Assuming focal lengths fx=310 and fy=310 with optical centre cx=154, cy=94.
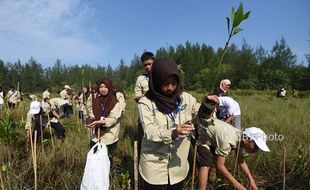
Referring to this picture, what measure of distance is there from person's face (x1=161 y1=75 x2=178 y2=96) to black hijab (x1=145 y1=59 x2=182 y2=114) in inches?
0.8

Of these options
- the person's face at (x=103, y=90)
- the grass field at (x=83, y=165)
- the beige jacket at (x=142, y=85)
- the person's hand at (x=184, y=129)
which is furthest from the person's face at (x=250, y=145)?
the person's face at (x=103, y=90)

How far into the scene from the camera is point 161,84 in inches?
80.8

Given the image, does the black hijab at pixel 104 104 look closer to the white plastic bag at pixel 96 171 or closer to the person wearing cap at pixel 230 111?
the white plastic bag at pixel 96 171

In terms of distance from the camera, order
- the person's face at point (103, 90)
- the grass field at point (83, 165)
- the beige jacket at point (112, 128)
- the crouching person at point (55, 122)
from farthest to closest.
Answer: the crouching person at point (55, 122) < the person's face at point (103, 90) < the beige jacket at point (112, 128) < the grass field at point (83, 165)

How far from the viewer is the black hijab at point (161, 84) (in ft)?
6.52

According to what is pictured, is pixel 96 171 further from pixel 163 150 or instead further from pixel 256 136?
pixel 256 136

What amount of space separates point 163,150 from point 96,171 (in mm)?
599

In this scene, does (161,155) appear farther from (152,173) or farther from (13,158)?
(13,158)

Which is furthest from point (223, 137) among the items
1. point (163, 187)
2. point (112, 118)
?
point (112, 118)

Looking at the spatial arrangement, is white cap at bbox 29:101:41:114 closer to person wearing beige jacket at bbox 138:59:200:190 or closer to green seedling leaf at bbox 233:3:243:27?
person wearing beige jacket at bbox 138:59:200:190

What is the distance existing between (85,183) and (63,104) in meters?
6.65

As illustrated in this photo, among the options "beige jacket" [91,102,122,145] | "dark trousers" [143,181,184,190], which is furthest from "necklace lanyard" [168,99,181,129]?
"beige jacket" [91,102,122,145]

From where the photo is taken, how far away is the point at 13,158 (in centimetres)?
415

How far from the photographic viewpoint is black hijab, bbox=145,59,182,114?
78.2 inches
